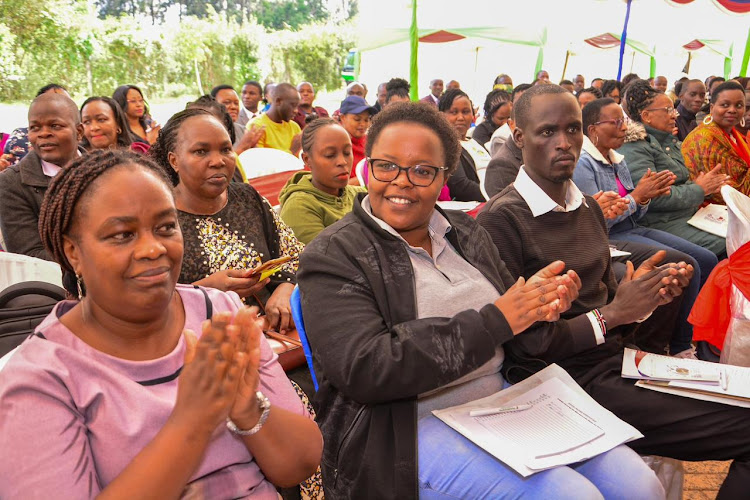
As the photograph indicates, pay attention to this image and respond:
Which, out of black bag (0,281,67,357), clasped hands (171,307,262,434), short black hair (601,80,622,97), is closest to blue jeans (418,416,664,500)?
clasped hands (171,307,262,434)

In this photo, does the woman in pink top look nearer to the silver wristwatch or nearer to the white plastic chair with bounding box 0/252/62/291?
the silver wristwatch

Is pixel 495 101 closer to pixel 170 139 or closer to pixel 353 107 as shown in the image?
pixel 353 107

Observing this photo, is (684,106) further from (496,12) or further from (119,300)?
(119,300)

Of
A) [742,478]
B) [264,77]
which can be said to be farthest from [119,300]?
[264,77]

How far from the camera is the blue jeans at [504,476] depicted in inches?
60.0

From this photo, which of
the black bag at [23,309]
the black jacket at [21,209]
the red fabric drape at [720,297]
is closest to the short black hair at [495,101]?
the red fabric drape at [720,297]

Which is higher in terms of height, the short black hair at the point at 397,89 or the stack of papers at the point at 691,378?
the short black hair at the point at 397,89

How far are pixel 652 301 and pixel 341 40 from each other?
21.4 meters

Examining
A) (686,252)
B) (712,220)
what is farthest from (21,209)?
(712,220)

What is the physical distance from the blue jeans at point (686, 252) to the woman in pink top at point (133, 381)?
3005mm

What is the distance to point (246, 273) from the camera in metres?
2.32

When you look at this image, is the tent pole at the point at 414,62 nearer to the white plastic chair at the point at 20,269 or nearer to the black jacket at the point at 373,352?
the white plastic chair at the point at 20,269

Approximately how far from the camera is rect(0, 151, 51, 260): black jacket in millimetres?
3047

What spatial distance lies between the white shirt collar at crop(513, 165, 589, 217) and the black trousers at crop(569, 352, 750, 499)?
668mm
